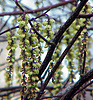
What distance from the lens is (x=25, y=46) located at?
868mm

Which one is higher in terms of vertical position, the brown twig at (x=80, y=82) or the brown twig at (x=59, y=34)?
the brown twig at (x=59, y=34)

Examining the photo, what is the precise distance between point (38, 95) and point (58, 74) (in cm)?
25

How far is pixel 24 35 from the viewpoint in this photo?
86cm

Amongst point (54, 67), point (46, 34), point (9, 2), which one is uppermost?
point (9, 2)

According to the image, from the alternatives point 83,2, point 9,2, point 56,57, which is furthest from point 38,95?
point 9,2

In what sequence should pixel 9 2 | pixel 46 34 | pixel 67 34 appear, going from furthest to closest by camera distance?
pixel 9 2
pixel 67 34
pixel 46 34

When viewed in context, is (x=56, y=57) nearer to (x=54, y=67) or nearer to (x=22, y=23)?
(x=54, y=67)

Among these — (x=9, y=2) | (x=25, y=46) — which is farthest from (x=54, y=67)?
(x=9, y=2)

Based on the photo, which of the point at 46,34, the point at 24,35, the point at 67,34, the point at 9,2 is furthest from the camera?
the point at 9,2

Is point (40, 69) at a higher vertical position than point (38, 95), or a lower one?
higher

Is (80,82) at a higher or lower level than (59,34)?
lower

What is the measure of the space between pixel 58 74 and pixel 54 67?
0.21 m

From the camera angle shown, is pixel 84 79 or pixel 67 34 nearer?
pixel 84 79

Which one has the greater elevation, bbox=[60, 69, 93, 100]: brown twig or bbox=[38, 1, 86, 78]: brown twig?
bbox=[38, 1, 86, 78]: brown twig
